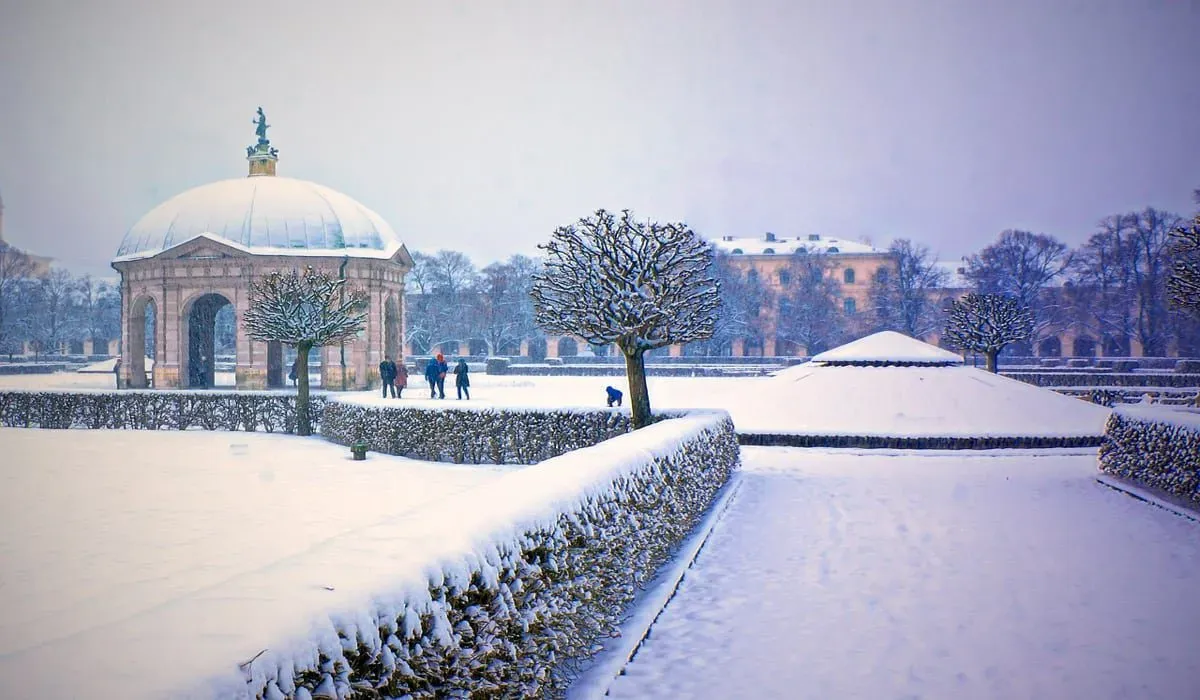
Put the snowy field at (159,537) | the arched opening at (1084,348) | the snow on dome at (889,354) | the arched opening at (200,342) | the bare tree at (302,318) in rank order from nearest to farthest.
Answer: the snowy field at (159,537) → the bare tree at (302,318) → the snow on dome at (889,354) → the arched opening at (200,342) → the arched opening at (1084,348)

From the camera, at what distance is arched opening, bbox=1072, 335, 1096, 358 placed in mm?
71113

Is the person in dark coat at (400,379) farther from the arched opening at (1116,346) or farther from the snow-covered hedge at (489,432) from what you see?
the arched opening at (1116,346)

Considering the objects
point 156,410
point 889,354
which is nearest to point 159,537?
point 156,410

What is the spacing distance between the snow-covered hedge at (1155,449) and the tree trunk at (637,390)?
849 cm

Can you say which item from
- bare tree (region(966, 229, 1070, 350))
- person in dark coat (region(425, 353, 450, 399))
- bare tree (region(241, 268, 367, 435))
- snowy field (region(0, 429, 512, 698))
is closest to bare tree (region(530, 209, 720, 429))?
snowy field (region(0, 429, 512, 698))

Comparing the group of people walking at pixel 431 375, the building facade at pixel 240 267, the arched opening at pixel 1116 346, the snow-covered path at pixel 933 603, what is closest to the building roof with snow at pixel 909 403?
the snow-covered path at pixel 933 603

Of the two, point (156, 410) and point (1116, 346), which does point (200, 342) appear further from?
point (1116, 346)

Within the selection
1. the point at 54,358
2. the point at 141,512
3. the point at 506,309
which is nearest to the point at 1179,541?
the point at 141,512

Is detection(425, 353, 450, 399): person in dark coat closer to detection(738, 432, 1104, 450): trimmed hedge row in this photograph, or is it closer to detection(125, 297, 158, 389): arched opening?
detection(125, 297, 158, 389): arched opening

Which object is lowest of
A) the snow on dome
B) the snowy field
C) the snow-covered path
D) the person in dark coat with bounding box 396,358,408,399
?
the snow-covered path

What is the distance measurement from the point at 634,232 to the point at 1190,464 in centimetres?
1045

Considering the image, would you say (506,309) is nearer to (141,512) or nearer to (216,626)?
(141,512)

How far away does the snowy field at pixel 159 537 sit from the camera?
2.62 m

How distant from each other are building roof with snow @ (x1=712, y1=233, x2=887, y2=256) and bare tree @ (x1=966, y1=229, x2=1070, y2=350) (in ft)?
64.2
